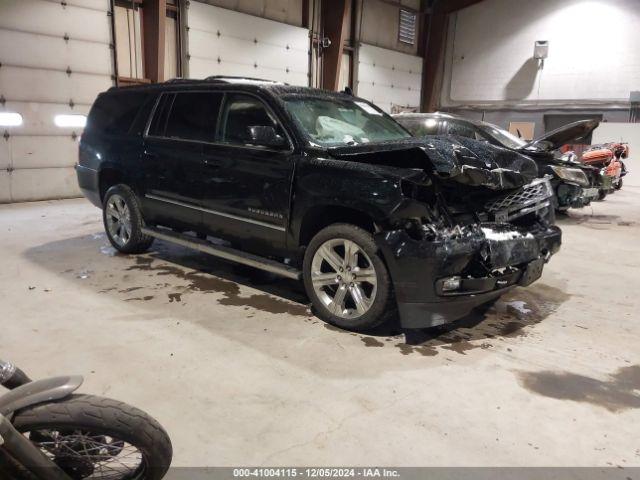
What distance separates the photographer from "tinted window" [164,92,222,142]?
13.9 feet

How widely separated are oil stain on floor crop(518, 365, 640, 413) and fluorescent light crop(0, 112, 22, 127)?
9.04 meters

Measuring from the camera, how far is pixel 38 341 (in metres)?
3.23

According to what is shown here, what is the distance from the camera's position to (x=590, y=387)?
2.85 metres

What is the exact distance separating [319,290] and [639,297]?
3.01 metres

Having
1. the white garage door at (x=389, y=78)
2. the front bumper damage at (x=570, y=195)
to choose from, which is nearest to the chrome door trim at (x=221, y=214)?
the front bumper damage at (x=570, y=195)

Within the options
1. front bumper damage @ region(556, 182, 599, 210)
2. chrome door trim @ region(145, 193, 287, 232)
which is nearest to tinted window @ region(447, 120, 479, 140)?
front bumper damage @ region(556, 182, 599, 210)

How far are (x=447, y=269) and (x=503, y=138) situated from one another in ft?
16.2

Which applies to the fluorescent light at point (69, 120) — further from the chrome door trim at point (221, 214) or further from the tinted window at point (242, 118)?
the tinted window at point (242, 118)

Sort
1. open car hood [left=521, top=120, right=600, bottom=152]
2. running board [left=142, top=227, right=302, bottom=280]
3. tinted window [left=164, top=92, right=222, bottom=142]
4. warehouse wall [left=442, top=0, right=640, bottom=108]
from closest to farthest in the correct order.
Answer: running board [left=142, top=227, right=302, bottom=280]
tinted window [left=164, top=92, right=222, bottom=142]
open car hood [left=521, top=120, right=600, bottom=152]
warehouse wall [left=442, top=0, right=640, bottom=108]

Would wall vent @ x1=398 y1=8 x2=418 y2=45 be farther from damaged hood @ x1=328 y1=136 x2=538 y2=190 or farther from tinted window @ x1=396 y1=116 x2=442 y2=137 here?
damaged hood @ x1=328 y1=136 x2=538 y2=190

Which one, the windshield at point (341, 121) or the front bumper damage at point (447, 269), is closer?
the front bumper damage at point (447, 269)

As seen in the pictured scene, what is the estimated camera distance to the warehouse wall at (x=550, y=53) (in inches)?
603

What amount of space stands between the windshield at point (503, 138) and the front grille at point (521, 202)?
3419 millimetres

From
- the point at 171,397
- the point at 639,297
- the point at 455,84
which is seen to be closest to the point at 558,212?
the point at 639,297
